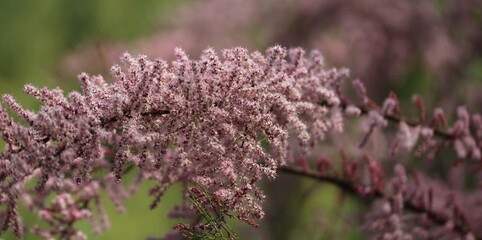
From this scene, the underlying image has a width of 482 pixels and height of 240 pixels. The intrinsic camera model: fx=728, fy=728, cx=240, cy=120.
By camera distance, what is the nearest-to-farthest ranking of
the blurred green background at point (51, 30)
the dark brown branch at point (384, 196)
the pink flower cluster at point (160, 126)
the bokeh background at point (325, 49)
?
the pink flower cluster at point (160, 126) < the dark brown branch at point (384, 196) < the bokeh background at point (325, 49) < the blurred green background at point (51, 30)

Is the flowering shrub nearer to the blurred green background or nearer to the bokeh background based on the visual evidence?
the bokeh background

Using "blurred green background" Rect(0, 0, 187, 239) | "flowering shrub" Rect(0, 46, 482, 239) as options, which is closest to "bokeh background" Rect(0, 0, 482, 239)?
"blurred green background" Rect(0, 0, 187, 239)

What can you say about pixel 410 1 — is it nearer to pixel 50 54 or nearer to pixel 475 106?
pixel 475 106

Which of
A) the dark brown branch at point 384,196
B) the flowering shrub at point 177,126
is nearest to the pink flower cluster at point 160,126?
the flowering shrub at point 177,126

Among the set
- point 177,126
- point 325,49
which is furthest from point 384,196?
point 325,49

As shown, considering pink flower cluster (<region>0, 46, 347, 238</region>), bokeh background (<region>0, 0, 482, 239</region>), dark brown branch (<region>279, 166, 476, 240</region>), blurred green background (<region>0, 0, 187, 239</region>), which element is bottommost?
pink flower cluster (<region>0, 46, 347, 238</region>)

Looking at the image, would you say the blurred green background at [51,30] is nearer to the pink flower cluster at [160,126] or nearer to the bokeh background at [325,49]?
the bokeh background at [325,49]

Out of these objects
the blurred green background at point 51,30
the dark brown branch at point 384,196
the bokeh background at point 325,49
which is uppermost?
the blurred green background at point 51,30

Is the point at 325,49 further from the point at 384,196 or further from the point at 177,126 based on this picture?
the point at 177,126

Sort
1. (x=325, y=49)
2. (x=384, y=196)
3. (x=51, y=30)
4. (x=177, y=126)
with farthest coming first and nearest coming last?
(x=51, y=30), (x=325, y=49), (x=384, y=196), (x=177, y=126)
